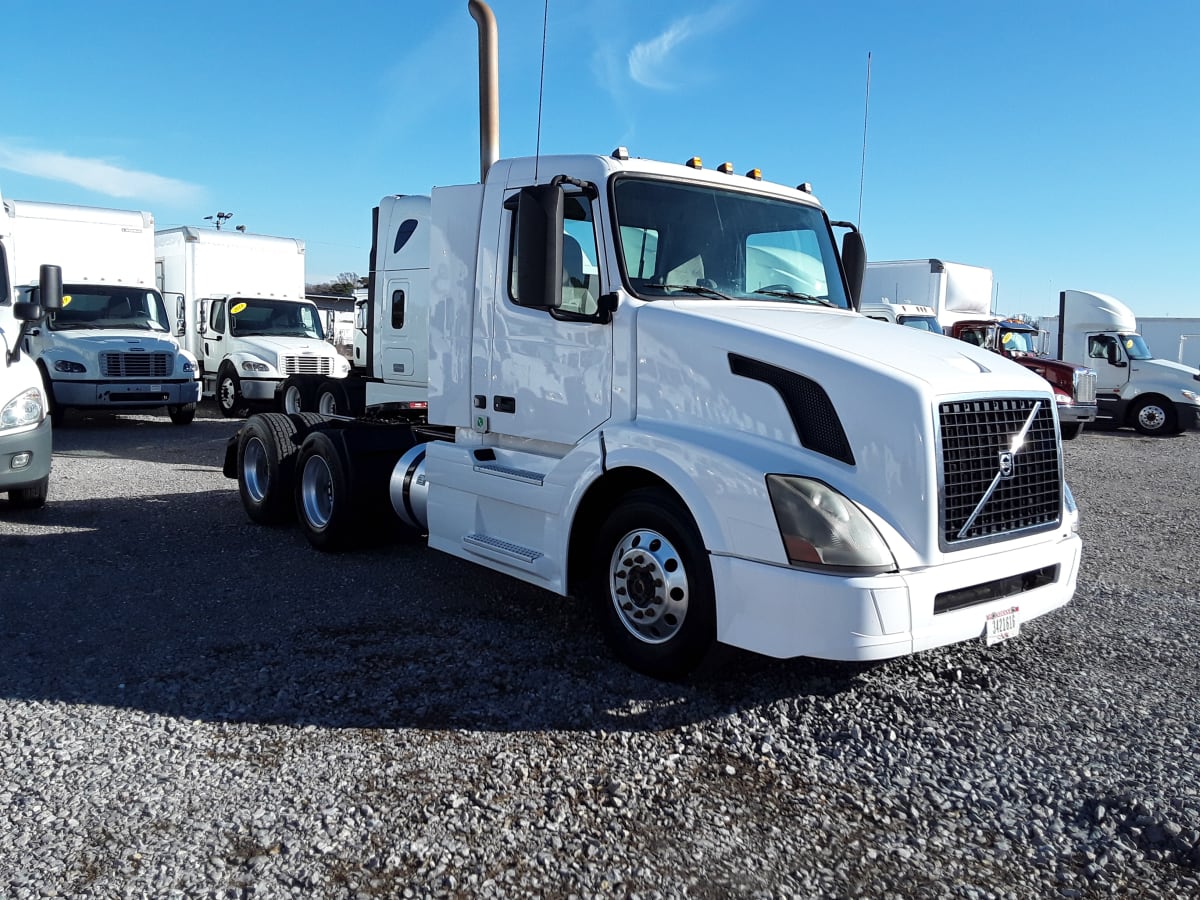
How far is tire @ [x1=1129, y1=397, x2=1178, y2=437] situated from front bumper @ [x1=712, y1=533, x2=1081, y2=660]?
17.8 meters

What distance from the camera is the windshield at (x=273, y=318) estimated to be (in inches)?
719

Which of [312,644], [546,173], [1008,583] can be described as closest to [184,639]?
[312,644]

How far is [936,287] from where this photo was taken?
69.9 ft

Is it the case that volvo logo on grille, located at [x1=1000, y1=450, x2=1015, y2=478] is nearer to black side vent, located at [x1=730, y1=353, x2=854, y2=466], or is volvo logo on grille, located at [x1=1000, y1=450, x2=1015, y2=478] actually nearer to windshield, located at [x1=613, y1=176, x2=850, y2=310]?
black side vent, located at [x1=730, y1=353, x2=854, y2=466]

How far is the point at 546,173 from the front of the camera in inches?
209

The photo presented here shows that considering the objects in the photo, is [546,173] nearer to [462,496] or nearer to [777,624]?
[462,496]

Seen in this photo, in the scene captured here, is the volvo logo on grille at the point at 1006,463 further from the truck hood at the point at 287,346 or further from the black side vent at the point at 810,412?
the truck hood at the point at 287,346

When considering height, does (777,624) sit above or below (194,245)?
below

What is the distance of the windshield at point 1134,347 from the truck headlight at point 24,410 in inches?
766

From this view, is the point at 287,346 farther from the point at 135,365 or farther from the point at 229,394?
the point at 135,365

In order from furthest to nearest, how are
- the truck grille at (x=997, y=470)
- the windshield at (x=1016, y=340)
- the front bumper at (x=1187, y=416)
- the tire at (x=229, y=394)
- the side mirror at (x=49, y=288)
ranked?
1. the front bumper at (x=1187, y=416)
2. the windshield at (x=1016, y=340)
3. the tire at (x=229, y=394)
4. the side mirror at (x=49, y=288)
5. the truck grille at (x=997, y=470)

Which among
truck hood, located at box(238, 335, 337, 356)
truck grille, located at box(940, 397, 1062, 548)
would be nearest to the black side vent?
truck grille, located at box(940, 397, 1062, 548)

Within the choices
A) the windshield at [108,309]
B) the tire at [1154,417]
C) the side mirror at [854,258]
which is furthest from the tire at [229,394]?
the tire at [1154,417]

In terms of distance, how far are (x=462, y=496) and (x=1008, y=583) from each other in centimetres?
303
